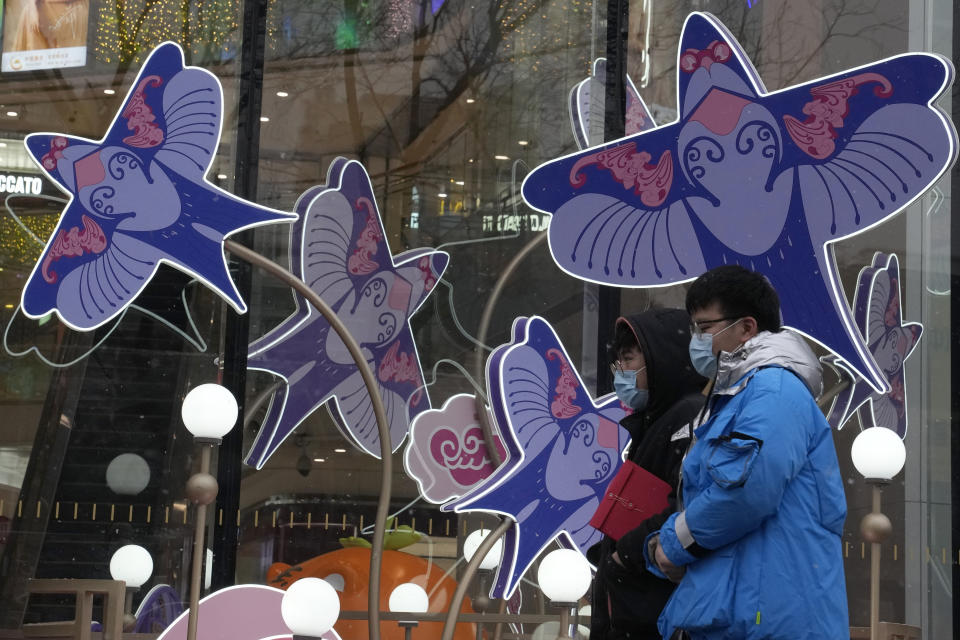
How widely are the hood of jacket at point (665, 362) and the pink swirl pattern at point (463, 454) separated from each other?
2.81 meters

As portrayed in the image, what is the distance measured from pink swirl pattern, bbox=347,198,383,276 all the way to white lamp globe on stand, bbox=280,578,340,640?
7.09ft

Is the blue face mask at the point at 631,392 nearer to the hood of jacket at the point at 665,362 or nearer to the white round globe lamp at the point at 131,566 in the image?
the hood of jacket at the point at 665,362

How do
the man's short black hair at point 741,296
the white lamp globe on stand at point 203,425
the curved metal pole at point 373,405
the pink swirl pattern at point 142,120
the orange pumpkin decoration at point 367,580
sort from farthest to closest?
the orange pumpkin decoration at point 367,580 < the curved metal pole at point 373,405 < the pink swirl pattern at point 142,120 < the white lamp globe on stand at point 203,425 < the man's short black hair at point 741,296

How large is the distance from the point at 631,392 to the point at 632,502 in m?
0.31

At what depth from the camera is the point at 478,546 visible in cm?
599

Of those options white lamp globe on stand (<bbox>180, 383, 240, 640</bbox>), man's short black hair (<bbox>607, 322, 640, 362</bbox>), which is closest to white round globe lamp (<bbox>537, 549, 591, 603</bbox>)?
white lamp globe on stand (<bbox>180, 383, 240, 640</bbox>)

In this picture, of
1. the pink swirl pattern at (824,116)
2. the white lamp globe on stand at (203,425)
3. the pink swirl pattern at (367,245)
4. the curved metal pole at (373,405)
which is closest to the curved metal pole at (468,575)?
the curved metal pole at (373,405)

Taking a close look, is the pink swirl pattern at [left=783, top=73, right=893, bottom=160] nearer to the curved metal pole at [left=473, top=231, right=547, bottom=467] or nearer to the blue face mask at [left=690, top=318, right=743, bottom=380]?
the curved metal pole at [left=473, top=231, right=547, bottom=467]

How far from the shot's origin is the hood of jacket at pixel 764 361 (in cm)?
284

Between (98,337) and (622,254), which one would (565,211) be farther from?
(98,337)

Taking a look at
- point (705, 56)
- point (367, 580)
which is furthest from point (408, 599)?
point (705, 56)

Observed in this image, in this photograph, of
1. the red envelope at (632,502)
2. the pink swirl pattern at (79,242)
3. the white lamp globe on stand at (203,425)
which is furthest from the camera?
the pink swirl pattern at (79,242)

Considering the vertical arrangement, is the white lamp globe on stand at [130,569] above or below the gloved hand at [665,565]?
below

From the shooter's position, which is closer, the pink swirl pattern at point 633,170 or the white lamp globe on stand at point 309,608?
the white lamp globe on stand at point 309,608
